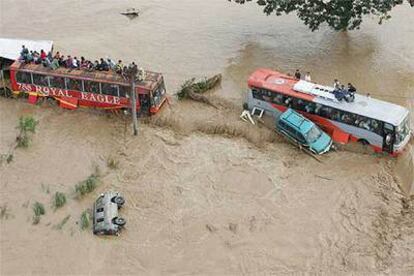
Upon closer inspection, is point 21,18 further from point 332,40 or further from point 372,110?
point 372,110

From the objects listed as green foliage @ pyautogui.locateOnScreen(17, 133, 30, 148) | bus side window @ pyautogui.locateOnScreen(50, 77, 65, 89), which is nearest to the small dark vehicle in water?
green foliage @ pyautogui.locateOnScreen(17, 133, 30, 148)

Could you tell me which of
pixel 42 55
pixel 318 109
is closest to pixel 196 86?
pixel 318 109

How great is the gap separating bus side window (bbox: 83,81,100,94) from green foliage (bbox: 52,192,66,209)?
5.78 m

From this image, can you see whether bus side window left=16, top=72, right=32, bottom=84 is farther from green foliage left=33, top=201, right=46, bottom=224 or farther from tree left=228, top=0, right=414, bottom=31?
tree left=228, top=0, right=414, bottom=31

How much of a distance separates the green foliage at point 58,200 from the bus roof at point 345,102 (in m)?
9.12

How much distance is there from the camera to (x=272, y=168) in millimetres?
23719

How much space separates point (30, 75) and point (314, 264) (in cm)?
1505

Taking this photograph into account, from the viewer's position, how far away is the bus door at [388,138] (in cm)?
2295

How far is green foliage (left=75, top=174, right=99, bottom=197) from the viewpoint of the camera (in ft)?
73.5

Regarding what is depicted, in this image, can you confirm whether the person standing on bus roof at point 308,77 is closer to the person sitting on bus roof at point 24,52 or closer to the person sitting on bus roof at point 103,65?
the person sitting on bus roof at point 103,65

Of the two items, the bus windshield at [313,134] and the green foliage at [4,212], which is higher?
the bus windshield at [313,134]

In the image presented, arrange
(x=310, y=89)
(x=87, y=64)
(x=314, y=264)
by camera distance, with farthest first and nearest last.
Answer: (x=87, y=64), (x=310, y=89), (x=314, y=264)

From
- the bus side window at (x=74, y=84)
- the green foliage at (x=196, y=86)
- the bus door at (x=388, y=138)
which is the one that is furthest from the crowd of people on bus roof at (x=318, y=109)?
the bus side window at (x=74, y=84)

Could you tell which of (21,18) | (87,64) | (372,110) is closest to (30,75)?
(87,64)
